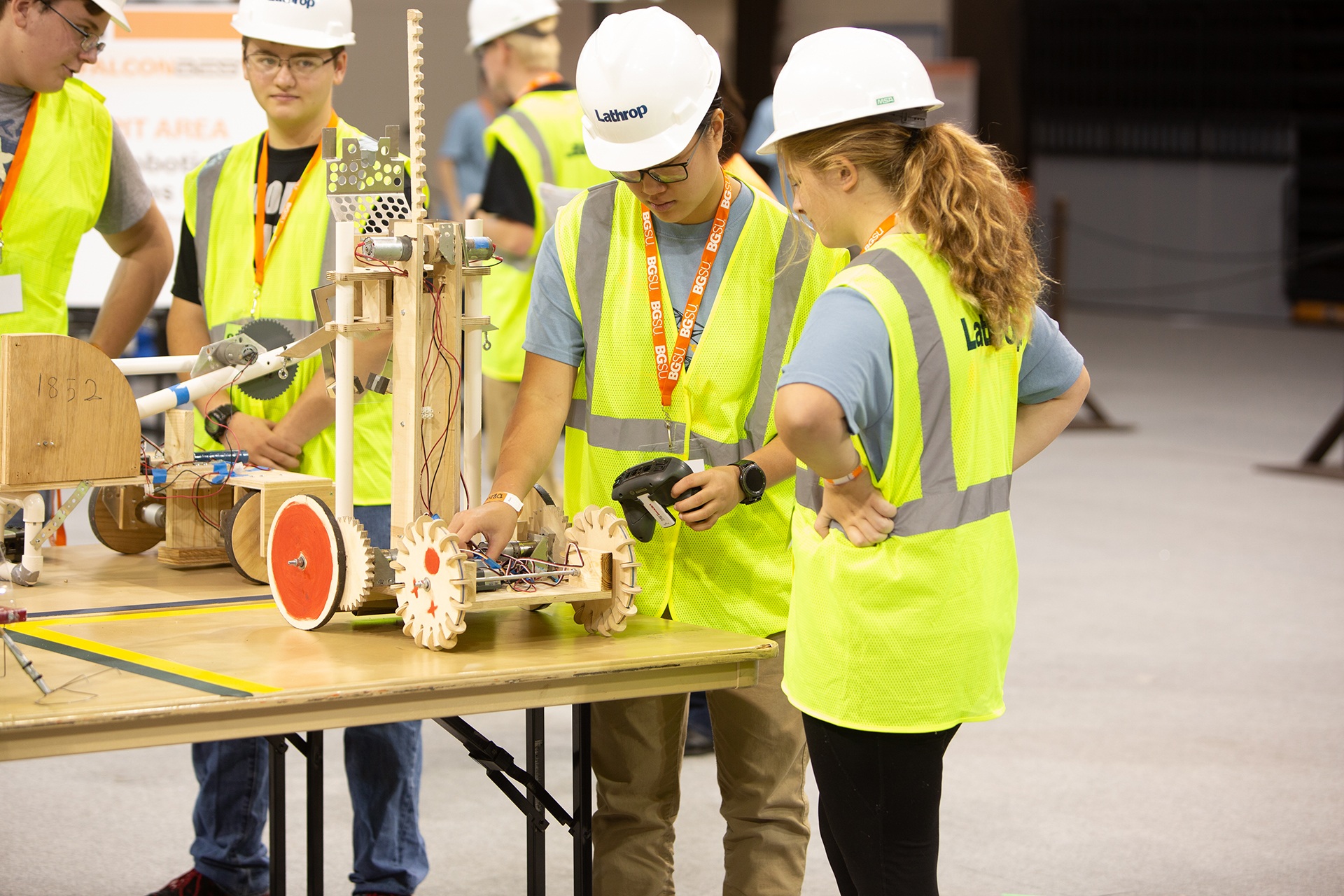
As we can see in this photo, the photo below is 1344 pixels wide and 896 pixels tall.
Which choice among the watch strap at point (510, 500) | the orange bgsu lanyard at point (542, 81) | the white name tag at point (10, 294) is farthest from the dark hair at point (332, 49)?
the orange bgsu lanyard at point (542, 81)

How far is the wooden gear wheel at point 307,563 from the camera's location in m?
2.02

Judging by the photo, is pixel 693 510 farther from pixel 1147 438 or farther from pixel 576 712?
pixel 1147 438

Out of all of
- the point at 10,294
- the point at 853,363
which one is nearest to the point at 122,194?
the point at 10,294

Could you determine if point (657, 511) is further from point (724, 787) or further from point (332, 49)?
point (332, 49)

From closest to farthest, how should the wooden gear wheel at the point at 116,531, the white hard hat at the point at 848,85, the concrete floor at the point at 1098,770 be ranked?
the white hard hat at the point at 848,85 < the wooden gear wheel at the point at 116,531 < the concrete floor at the point at 1098,770

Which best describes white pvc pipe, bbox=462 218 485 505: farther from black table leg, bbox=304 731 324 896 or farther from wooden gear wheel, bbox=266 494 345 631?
black table leg, bbox=304 731 324 896

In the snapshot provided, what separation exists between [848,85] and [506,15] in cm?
330

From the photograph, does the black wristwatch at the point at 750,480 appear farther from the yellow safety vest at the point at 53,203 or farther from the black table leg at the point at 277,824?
the yellow safety vest at the point at 53,203

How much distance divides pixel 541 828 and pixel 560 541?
473mm

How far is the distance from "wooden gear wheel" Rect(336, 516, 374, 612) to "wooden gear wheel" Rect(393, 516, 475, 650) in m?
0.04

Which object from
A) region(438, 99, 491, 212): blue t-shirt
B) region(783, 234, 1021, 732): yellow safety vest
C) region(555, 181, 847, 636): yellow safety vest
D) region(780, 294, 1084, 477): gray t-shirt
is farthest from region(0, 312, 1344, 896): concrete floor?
region(438, 99, 491, 212): blue t-shirt

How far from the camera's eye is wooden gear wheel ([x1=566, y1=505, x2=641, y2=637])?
2059mm

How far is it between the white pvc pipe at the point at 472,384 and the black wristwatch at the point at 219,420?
0.85 metres

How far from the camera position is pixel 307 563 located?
2064 millimetres
